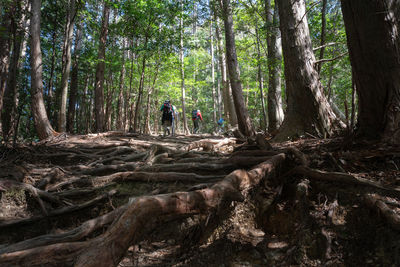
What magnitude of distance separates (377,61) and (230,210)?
9.04 feet

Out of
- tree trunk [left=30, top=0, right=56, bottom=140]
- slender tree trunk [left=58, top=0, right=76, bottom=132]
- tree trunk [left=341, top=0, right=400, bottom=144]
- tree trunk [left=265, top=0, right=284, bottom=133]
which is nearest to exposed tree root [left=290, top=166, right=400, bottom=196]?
tree trunk [left=341, top=0, right=400, bottom=144]

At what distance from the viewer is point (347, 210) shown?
91.2 inches

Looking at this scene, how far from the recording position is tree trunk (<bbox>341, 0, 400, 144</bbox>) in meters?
3.04

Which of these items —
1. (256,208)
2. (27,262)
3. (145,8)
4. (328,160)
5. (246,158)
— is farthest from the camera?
(145,8)

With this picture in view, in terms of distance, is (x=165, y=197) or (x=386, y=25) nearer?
(x=165, y=197)

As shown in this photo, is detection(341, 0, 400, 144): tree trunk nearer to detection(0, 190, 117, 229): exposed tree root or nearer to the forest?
the forest

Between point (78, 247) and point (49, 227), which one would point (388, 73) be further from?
point (49, 227)

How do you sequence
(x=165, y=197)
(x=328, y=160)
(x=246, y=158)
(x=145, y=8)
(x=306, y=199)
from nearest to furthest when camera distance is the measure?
(x=165, y=197) → (x=306, y=199) → (x=328, y=160) → (x=246, y=158) → (x=145, y=8)

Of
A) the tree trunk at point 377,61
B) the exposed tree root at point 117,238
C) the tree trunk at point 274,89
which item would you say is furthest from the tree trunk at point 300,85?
the exposed tree root at point 117,238

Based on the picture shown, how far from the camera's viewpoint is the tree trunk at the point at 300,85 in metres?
5.04

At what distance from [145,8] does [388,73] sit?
36.6 feet

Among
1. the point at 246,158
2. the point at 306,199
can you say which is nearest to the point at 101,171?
the point at 246,158

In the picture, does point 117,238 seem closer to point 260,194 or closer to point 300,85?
point 260,194

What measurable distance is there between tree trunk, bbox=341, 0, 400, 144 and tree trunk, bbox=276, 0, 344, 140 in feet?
5.52
